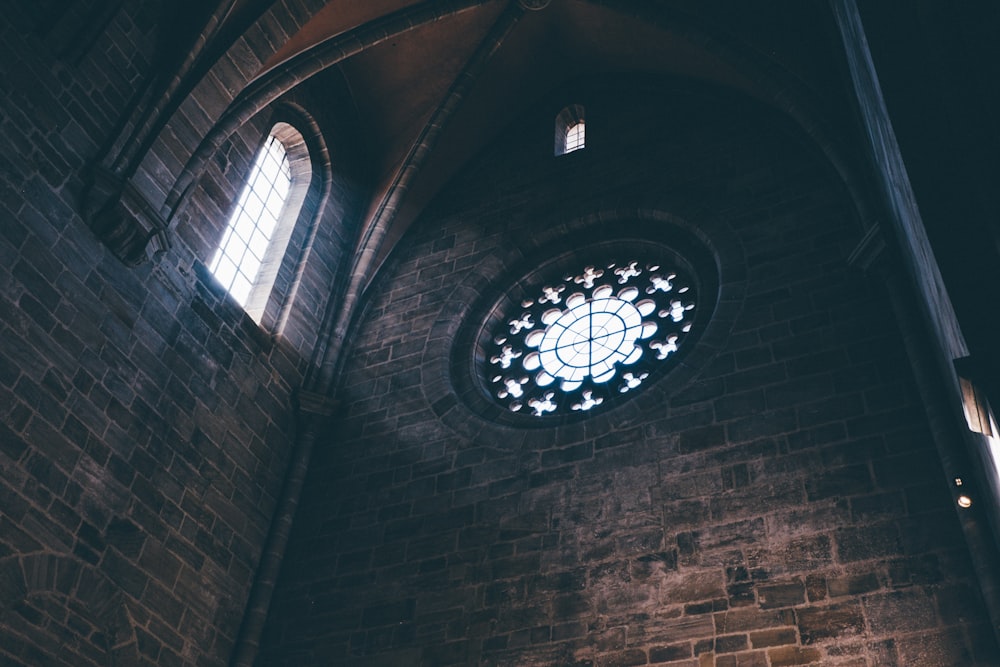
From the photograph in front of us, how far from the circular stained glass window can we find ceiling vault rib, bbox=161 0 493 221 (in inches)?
111

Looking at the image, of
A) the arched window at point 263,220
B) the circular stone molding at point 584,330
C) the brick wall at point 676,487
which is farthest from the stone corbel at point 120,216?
the circular stone molding at point 584,330

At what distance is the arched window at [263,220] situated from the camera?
9938mm

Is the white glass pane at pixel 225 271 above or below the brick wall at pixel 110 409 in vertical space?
above

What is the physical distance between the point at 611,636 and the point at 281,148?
6501 mm

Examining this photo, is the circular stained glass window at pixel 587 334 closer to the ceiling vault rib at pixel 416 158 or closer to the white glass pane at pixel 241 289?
the ceiling vault rib at pixel 416 158

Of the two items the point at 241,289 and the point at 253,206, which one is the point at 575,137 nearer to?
the point at 253,206

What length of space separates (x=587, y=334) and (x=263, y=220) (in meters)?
3.51

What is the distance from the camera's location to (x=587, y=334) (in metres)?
9.54

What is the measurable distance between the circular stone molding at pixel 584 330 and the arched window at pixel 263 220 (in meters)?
2.02

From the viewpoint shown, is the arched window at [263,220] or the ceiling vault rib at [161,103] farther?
the arched window at [263,220]

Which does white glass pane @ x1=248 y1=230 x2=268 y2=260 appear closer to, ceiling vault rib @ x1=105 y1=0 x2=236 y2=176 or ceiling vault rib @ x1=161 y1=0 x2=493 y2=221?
ceiling vault rib @ x1=161 y1=0 x2=493 y2=221

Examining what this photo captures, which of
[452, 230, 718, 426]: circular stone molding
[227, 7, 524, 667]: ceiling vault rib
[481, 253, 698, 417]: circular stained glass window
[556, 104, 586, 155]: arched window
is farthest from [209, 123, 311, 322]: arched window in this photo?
[556, 104, 586, 155]: arched window

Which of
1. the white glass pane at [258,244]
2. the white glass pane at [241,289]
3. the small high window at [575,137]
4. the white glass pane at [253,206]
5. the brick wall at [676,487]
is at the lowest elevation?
the brick wall at [676,487]

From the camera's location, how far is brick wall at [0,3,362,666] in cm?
694
